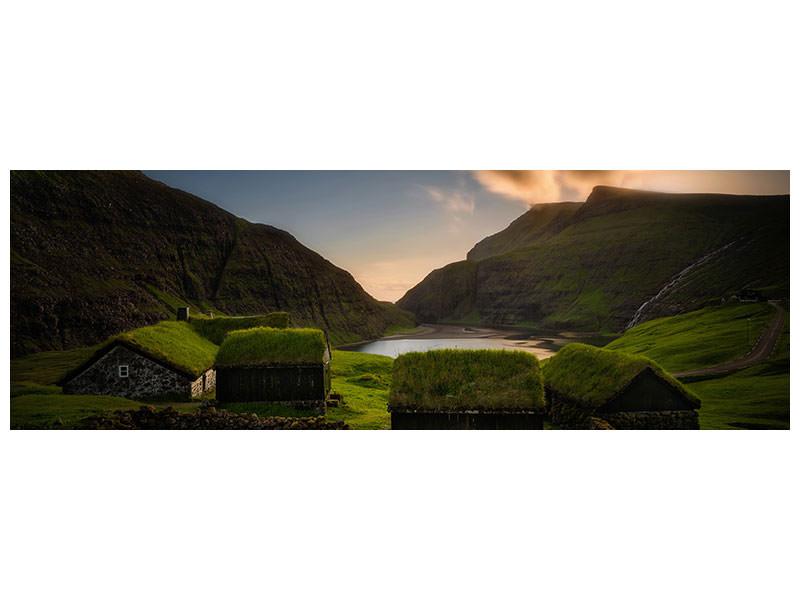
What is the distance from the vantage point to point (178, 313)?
17.0 meters

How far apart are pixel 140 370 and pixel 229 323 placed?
3.66 m

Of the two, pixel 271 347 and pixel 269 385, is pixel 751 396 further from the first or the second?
pixel 271 347

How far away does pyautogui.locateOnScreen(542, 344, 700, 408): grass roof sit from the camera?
516 inches

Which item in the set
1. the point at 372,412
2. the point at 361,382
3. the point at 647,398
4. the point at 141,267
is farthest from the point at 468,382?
the point at 141,267

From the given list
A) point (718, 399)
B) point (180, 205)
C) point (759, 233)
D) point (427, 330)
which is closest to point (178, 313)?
point (180, 205)

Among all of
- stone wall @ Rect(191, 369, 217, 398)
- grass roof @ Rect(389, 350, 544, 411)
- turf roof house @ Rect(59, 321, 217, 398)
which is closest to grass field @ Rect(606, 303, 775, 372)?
grass roof @ Rect(389, 350, 544, 411)

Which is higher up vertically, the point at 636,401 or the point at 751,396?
the point at 751,396

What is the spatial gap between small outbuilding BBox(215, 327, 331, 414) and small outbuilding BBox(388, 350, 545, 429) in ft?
10.0

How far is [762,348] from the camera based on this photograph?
13.9 m

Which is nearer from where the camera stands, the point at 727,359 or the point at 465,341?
the point at 727,359

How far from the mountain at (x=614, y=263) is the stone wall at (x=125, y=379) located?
8.99m

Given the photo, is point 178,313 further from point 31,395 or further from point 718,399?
point 718,399

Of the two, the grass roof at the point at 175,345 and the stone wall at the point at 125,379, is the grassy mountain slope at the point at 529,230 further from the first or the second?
the stone wall at the point at 125,379

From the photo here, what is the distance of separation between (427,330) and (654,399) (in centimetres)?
804
